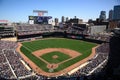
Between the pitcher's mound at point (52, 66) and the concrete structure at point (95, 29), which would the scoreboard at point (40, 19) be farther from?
the pitcher's mound at point (52, 66)

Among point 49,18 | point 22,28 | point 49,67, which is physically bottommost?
point 49,67

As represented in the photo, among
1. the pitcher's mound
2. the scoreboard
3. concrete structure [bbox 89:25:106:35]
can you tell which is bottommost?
the pitcher's mound

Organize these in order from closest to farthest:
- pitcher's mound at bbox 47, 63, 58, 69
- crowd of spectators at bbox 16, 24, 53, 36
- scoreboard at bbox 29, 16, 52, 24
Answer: pitcher's mound at bbox 47, 63, 58, 69, crowd of spectators at bbox 16, 24, 53, 36, scoreboard at bbox 29, 16, 52, 24

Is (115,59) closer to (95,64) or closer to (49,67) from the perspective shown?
(95,64)

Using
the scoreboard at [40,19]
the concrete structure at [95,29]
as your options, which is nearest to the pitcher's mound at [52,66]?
the concrete structure at [95,29]

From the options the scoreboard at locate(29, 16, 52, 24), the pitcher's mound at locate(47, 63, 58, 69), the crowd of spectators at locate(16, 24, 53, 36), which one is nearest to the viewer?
the pitcher's mound at locate(47, 63, 58, 69)

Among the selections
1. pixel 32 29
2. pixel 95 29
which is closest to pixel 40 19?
pixel 32 29

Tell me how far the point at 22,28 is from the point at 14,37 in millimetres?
14838

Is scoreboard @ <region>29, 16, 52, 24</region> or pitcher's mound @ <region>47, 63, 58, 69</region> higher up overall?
scoreboard @ <region>29, 16, 52, 24</region>

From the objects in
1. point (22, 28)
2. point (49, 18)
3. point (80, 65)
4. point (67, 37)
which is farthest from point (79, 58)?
point (49, 18)

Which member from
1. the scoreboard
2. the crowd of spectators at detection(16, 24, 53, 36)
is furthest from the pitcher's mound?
the scoreboard

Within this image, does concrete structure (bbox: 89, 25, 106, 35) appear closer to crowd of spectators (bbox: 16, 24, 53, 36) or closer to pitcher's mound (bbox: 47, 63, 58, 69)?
crowd of spectators (bbox: 16, 24, 53, 36)

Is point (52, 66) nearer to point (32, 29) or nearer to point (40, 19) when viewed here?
point (32, 29)

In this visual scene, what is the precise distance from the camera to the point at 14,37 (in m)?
63.1
